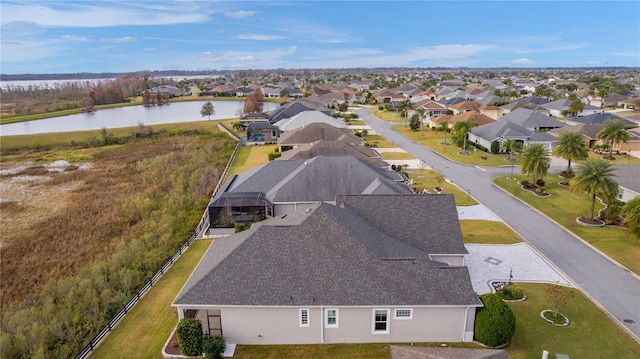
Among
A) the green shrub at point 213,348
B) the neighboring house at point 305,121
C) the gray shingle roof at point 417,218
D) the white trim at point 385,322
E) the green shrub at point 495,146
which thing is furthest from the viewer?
the neighboring house at point 305,121

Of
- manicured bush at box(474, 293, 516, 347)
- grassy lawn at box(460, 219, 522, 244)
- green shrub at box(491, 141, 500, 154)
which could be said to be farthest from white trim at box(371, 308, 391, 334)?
green shrub at box(491, 141, 500, 154)

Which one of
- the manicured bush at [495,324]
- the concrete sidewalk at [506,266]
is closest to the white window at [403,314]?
the manicured bush at [495,324]

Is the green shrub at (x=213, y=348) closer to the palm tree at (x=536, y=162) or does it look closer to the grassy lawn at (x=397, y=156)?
the palm tree at (x=536, y=162)

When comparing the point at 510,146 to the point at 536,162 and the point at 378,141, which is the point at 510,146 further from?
the point at 378,141

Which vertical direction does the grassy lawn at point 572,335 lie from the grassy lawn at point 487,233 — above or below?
below

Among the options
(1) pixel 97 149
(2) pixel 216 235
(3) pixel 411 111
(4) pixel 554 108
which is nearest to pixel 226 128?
(1) pixel 97 149

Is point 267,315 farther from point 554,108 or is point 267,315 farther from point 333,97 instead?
point 333,97
